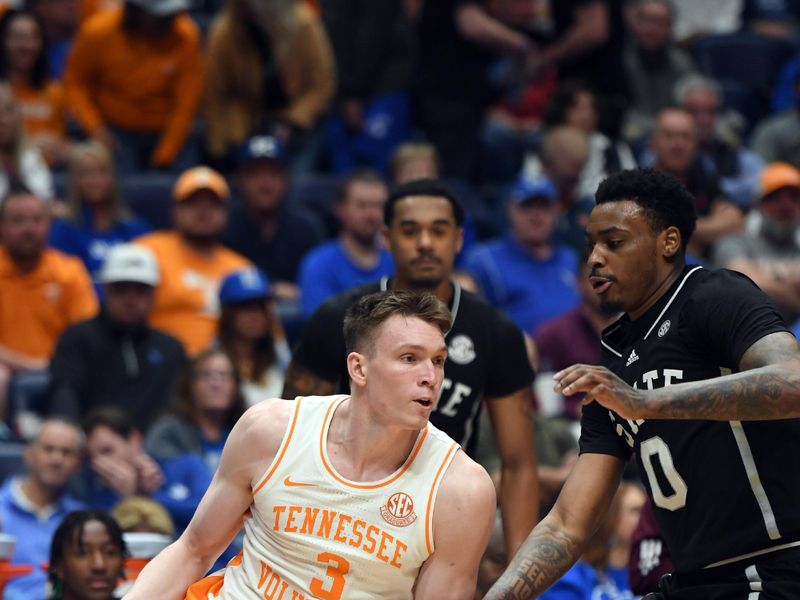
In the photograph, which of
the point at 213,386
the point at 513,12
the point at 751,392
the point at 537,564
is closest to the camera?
the point at 751,392

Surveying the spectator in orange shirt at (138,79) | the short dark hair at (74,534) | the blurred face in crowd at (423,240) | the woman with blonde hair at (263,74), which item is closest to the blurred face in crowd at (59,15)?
the spectator in orange shirt at (138,79)

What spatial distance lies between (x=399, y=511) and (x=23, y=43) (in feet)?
23.6

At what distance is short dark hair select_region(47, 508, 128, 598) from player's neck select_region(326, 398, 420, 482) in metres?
2.16

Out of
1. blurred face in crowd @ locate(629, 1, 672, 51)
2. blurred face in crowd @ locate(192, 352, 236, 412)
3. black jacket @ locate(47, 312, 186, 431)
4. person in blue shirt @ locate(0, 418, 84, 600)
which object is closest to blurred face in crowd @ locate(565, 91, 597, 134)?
blurred face in crowd @ locate(629, 1, 672, 51)

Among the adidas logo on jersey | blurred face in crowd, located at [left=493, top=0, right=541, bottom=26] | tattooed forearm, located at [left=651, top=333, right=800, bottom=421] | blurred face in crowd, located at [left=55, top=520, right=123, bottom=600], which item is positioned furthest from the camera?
blurred face in crowd, located at [left=493, top=0, right=541, bottom=26]

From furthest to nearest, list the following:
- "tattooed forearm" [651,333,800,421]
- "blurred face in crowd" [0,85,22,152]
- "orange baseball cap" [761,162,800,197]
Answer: "orange baseball cap" [761,162,800,197], "blurred face in crowd" [0,85,22,152], "tattooed forearm" [651,333,800,421]

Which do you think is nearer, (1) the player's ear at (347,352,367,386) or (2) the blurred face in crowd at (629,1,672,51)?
(1) the player's ear at (347,352,367,386)

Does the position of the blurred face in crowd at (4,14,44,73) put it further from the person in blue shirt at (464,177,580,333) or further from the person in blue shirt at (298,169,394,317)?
the person in blue shirt at (464,177,580,333)

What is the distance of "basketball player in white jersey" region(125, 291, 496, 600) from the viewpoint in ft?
15.7

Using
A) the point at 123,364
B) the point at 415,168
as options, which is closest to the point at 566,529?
the point at 123,364

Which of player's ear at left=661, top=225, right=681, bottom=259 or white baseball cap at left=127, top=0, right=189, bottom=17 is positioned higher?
white baseball cap at left=127, top=0, right=189, bottom=17

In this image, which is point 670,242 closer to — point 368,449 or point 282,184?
point 368,449

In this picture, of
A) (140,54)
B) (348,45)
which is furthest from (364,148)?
(140,54)

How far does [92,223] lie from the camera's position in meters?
10.4
